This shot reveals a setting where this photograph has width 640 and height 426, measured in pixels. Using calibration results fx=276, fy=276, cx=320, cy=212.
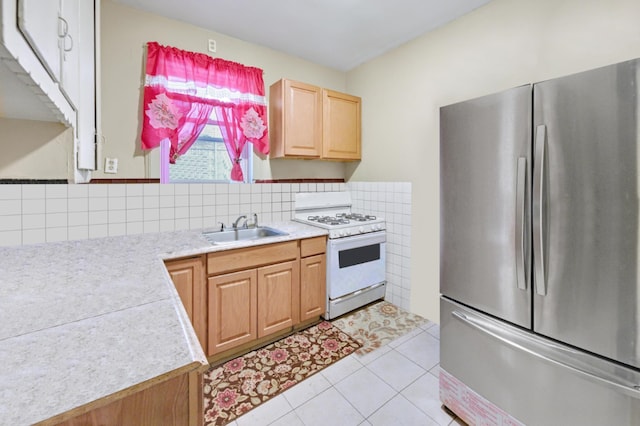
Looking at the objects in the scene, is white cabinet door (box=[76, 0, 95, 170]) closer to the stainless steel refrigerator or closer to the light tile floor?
the light tile floor

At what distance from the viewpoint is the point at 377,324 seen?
8.32 ft

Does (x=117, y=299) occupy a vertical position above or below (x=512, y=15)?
below

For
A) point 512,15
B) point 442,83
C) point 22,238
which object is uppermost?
point 512,15

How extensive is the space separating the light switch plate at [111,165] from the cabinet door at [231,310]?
45.7 inches

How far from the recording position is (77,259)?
1.44 metres

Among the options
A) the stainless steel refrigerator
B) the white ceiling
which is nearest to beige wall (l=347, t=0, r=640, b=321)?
the white ceiling

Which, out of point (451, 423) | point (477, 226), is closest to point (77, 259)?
point (477, 226)

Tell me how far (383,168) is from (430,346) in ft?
5.83

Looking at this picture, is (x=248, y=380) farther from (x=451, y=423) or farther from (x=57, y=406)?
(x=57, y=406)

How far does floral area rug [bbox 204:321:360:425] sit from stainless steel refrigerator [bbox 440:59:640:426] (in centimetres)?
93

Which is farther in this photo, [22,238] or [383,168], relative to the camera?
[383,168]

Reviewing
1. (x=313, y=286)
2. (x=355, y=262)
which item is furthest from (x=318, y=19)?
(x=313, y=286)

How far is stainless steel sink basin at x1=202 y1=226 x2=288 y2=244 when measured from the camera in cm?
238

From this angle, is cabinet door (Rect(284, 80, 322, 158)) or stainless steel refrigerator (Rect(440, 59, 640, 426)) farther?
cabinet door (Rect(284, 80, 322, 158))
